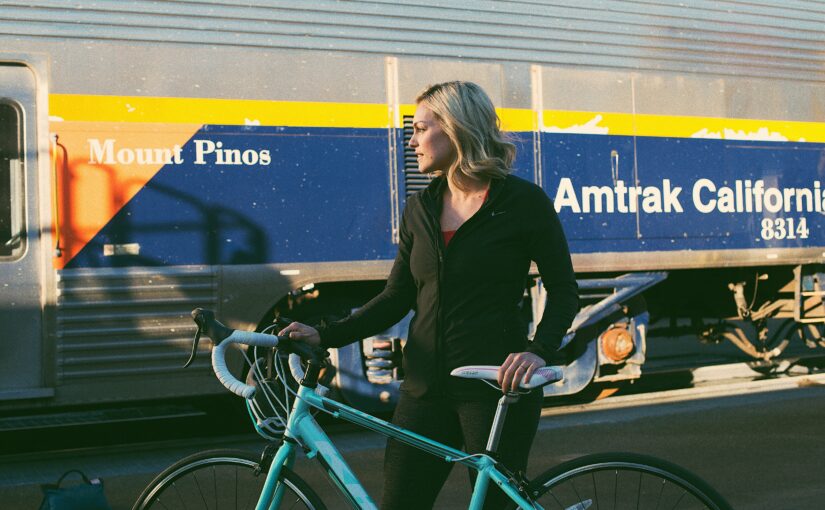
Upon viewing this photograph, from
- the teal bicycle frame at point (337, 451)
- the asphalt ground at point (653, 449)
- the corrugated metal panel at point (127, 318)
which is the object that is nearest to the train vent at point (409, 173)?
the corrugated metal panel at point (127, 318)

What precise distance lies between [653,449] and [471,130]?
4168 mm

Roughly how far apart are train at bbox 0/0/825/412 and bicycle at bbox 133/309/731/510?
3.90 meters

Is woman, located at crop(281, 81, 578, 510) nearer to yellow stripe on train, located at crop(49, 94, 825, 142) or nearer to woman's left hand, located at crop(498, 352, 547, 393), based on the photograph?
woman's left hand, located at crop(498, 352, 547, 393)

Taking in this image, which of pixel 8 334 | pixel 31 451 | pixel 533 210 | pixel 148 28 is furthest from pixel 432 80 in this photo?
pixel 533 210

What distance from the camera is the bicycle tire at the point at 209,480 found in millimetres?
2930

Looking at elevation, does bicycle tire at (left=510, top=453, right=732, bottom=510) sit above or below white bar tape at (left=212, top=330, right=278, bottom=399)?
below

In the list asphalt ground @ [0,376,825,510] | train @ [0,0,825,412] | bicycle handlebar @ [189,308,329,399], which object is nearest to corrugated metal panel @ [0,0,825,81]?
train @ [0,0,825,412]

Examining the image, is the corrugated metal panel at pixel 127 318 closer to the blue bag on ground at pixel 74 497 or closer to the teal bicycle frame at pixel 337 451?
the blue bag on ground at pixel 74 497

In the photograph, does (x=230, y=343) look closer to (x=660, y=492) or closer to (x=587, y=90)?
(x=660, y=492)

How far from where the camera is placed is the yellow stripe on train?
6.75 metres

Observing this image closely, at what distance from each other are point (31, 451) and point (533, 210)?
18.1 feet

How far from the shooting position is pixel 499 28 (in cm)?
782

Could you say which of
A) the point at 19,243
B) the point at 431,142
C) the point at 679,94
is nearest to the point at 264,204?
the point at 19,243

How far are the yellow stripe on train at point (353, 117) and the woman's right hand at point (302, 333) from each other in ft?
13.4
